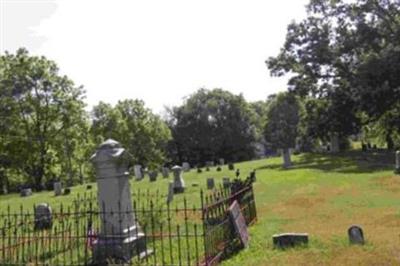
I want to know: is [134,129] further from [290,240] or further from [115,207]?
[290,240]

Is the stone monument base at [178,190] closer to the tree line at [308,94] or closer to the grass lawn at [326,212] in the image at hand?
the grass lawn at [326,212]

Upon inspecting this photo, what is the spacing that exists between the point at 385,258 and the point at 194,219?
6.91 meters

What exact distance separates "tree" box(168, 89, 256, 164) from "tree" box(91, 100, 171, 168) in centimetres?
463

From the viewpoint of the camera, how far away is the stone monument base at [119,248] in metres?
11.6

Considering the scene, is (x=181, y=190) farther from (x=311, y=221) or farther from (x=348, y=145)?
(x=348, y=145)

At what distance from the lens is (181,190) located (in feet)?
85.9

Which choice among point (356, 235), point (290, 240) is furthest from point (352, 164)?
point (290, 240)

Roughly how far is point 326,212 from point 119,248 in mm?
7958

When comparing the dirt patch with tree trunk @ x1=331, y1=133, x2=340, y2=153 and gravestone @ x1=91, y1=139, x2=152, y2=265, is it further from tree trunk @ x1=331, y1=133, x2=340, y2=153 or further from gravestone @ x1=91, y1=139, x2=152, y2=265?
tree trunk @ x1=331, y1=133, x2=340, y2=153

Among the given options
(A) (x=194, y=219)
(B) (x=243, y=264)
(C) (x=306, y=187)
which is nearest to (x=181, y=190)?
(C) (x=306, y=187)

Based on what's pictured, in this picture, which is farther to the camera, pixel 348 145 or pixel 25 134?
pixel 348 145

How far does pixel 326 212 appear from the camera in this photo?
17219mm

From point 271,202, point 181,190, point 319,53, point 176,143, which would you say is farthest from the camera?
point 176,143

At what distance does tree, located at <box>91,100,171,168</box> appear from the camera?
2648 inches
